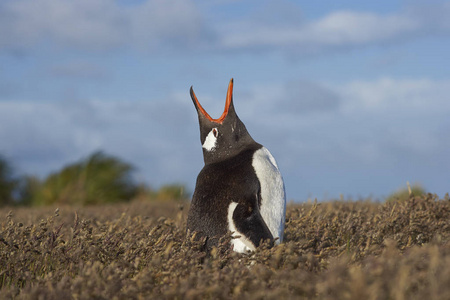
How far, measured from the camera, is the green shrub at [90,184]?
1717 centimetres

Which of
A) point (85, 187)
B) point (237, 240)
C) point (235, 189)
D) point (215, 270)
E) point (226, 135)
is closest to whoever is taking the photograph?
point (215, 270)

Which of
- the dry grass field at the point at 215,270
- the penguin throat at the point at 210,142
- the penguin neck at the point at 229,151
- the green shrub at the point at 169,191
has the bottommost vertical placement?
the dry grass field at the point at 215,270

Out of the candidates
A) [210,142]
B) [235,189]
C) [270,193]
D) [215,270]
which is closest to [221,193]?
[235,189]

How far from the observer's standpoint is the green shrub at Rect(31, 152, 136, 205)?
56.3 feet

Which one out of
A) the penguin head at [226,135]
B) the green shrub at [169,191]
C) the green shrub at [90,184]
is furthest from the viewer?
the green shrub at [169,191]

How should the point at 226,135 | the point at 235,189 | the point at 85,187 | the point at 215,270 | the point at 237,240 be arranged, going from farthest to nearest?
the point at 85,187 → the point at 226,135 → the point at 235,189 → the point at 237,240 → the point at 215,270

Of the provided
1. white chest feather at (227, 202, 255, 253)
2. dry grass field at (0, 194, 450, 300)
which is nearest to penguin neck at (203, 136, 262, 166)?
white chest feather at (227, 202, 255, 253)

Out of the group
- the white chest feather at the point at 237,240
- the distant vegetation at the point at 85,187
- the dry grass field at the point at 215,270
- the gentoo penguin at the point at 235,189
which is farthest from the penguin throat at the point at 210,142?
the distant vegetation at the point at 85,187

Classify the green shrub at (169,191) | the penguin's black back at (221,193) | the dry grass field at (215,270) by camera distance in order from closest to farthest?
the dry grass field at (215,270)
the penguin's black back at (221,193)
the green shrub at (169,191)

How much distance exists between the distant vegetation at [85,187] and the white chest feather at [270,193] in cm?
1213

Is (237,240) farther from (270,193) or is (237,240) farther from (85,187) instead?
(85,187)

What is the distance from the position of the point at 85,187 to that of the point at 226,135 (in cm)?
1318

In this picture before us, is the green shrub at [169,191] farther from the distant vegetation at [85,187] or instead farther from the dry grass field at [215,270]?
the dry grass field at [215,270]

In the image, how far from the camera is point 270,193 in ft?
15.4
